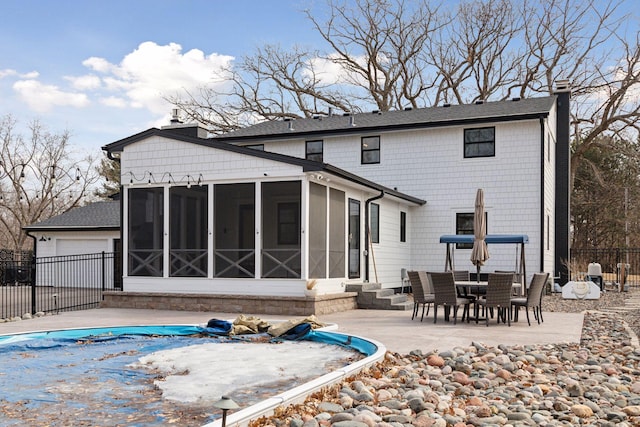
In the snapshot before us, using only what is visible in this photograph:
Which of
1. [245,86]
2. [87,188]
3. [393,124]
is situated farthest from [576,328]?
[87,188]

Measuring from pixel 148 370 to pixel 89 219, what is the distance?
593 inches

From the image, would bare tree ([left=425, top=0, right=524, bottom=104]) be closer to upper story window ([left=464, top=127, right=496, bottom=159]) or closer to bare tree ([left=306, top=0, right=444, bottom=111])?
bare tree ([left=306, top=0, right=444, bottom=111])

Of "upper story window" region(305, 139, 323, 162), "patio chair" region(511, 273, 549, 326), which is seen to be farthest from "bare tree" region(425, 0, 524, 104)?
"patio chair" region(511, 273, 549, 326)

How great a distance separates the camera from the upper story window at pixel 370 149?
62.7ft

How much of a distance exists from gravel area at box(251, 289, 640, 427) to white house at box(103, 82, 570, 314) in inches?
223

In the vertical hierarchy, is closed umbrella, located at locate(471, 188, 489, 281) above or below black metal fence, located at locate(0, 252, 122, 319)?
above

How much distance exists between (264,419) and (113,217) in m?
17.6

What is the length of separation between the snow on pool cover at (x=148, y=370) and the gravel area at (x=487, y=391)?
2.56ft

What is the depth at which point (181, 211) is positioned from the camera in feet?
44.1

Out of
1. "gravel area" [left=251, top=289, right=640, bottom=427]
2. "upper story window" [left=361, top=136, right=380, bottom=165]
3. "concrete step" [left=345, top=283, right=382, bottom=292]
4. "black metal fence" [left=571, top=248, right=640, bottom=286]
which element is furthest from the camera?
"black metal fence" [left=571, top=248, right=640, bottom=286]

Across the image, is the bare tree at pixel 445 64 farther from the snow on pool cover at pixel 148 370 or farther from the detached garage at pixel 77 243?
the snow on pool cover at pixel 148 370

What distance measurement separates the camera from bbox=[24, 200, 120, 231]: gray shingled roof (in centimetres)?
2023

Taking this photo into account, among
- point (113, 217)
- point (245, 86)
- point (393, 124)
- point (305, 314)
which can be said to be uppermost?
point (245, 86)

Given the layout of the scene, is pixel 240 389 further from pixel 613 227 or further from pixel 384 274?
pixel 613 227
